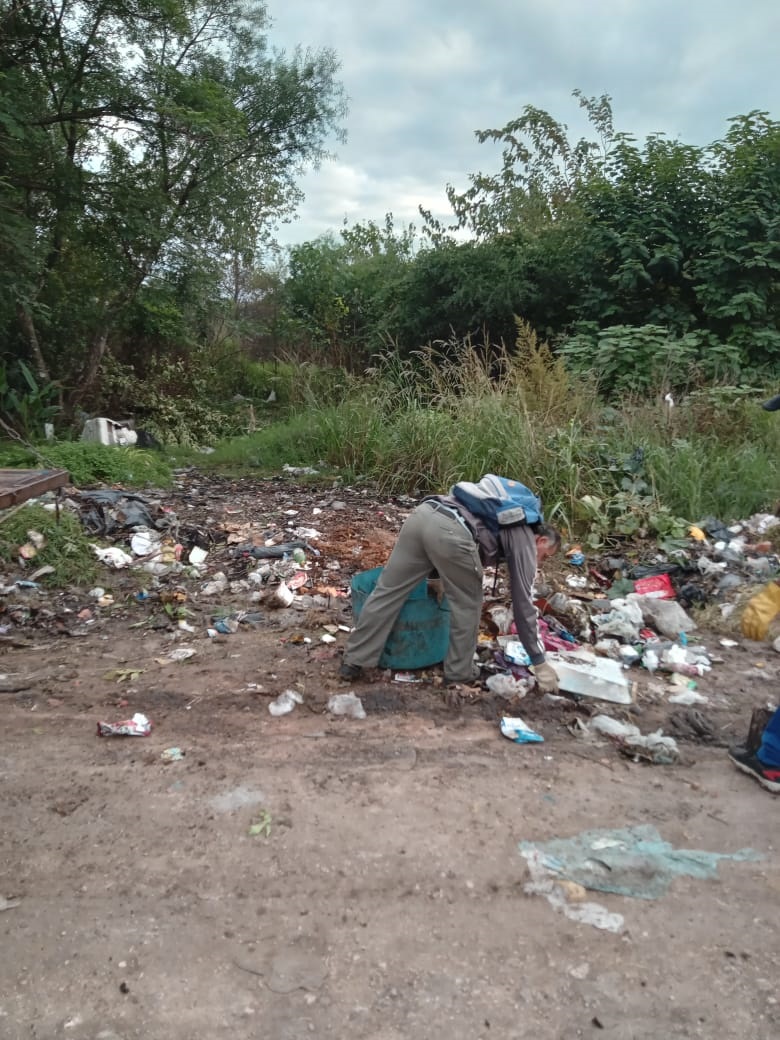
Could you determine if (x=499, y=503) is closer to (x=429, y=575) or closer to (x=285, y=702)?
(x=429, y=575)

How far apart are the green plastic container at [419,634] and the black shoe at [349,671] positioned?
0.45 ft

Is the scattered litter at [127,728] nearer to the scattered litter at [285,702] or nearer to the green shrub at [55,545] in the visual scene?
the scattered litter at [285,702]

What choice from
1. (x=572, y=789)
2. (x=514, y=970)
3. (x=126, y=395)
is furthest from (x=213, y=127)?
(x=514, y=970)

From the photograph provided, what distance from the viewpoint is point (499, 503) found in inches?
132

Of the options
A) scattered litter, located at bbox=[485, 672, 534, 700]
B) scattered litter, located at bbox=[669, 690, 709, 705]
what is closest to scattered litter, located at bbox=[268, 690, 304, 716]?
scattered litter, located at bbox=[485, 672, 534, 700]

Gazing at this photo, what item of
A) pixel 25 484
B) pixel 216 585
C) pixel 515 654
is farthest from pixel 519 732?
pixel 25 484

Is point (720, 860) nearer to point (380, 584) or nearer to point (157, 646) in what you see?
point (380, 584)

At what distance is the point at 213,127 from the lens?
8.96 metres

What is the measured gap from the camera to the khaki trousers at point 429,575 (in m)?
3.35

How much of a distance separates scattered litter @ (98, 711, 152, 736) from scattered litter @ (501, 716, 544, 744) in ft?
5.13

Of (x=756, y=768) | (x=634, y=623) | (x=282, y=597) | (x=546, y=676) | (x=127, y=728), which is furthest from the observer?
(x=282, y=597)

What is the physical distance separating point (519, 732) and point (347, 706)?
2.60ft

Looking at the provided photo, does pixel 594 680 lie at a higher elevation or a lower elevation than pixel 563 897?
higher

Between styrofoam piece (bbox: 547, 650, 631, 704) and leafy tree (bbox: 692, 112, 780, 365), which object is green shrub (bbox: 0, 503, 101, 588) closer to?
styrofoam piece (bbox: 547, 650, 631, 704)
